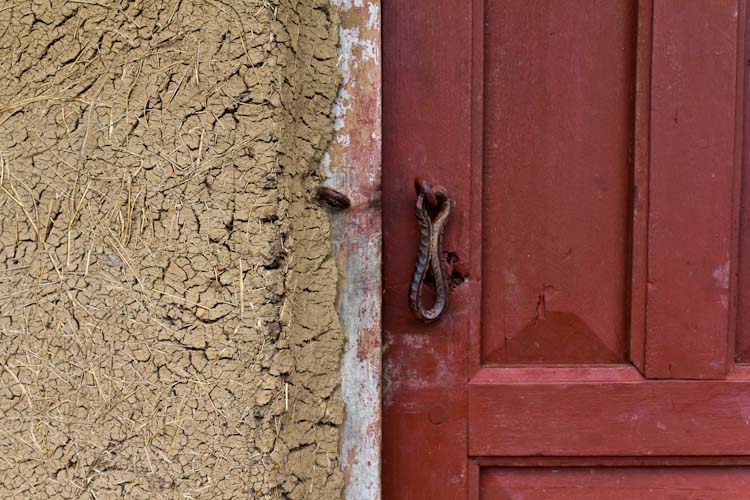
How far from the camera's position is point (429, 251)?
3.00 ft

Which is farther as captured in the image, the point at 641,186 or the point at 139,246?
the point at 641,186

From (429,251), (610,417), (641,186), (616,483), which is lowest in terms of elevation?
(616,483)

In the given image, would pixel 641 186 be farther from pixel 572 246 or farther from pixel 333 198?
pixel 333 198

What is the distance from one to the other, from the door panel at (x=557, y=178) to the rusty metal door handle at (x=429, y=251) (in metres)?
0.09

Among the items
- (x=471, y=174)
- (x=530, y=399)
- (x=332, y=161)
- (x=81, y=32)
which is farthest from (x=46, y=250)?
(x=530, y=399)

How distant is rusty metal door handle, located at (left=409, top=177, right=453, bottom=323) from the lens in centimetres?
91

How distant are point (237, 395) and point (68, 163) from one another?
1.22ft

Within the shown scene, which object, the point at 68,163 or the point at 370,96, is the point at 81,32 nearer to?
the point at 68,163

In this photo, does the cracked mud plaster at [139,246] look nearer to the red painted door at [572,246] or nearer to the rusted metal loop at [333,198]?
the rusted metal loop at [333,198]

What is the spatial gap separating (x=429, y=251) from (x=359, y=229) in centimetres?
11

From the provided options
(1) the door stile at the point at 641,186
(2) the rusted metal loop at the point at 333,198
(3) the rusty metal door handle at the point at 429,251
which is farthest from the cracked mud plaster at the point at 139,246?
(1) the door stile at the point at 641,186

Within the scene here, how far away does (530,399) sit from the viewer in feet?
3.17

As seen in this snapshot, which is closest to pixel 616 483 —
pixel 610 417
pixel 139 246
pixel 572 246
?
pixel 610 417

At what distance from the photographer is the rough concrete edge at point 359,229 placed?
92 centimetres
